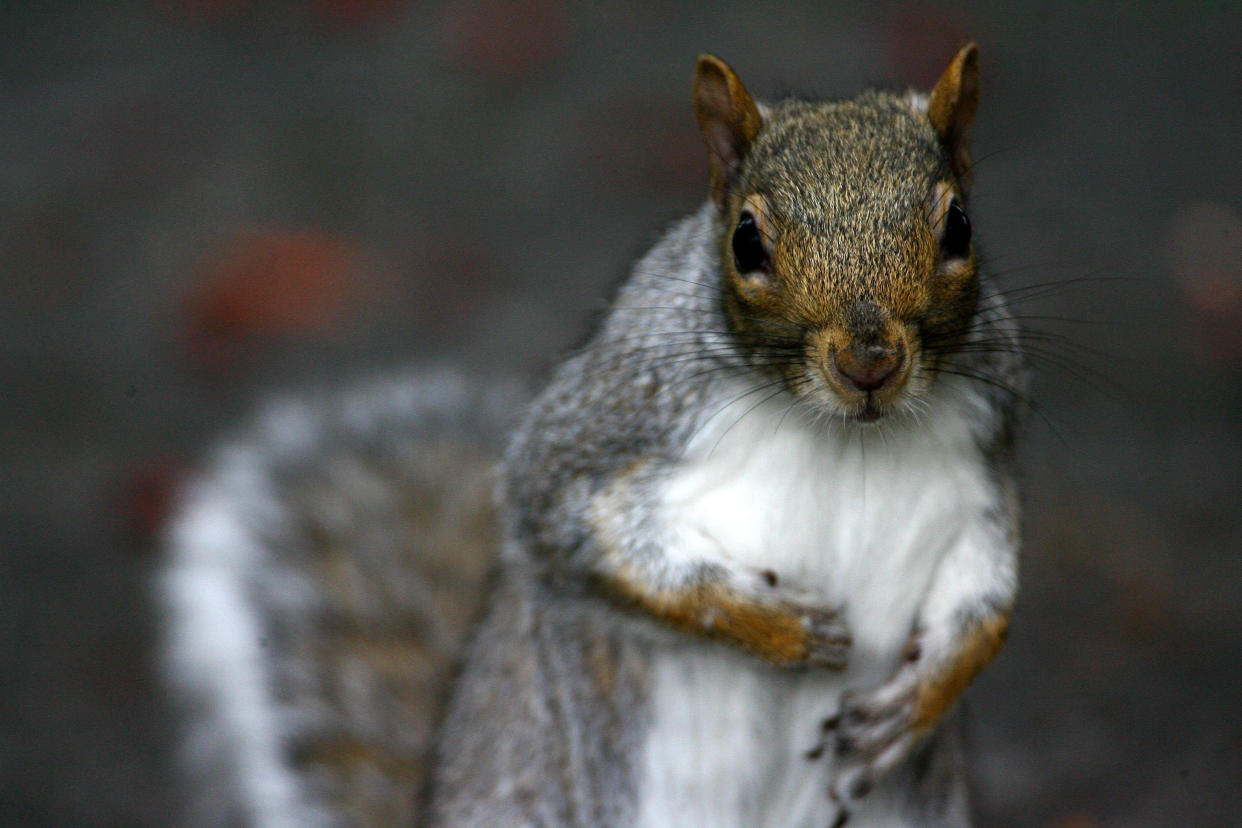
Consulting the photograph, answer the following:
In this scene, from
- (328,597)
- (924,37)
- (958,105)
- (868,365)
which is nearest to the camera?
(868,365)

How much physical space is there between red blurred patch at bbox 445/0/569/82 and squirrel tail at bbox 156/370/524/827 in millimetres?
1240

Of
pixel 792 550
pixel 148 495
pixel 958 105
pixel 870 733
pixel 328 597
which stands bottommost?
pixel 870 733

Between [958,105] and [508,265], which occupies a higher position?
[508,265]

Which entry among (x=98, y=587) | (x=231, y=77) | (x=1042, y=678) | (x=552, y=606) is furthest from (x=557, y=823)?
(x=231, y=77)

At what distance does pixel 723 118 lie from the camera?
1.06m

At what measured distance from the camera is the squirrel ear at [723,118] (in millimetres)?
1039

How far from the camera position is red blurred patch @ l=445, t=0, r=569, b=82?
9.46ft

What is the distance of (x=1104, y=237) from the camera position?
7.88 feet

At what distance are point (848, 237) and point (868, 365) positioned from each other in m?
0.09

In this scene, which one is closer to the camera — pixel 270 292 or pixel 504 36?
pixel 270 292

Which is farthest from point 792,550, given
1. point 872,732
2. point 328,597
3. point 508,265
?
point 508,265

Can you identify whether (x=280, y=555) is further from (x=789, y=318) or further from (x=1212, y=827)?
(x=1212, y=827)

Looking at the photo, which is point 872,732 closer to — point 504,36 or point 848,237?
point 848,237

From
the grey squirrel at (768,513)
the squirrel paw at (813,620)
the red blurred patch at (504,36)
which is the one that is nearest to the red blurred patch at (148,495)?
the grey squirrel at (768,513)
